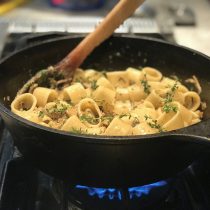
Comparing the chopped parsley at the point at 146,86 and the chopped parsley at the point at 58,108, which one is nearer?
the chopped parsley at the point at 58,108

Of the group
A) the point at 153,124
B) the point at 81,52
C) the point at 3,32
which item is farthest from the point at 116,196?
the point at 3,32

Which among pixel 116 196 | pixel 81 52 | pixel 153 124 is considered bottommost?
pixel 116 196

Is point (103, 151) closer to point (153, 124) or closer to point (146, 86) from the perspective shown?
point (153, 124)

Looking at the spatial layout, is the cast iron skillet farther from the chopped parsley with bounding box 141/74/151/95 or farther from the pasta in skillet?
the chopped parsley with bounding box 141/74/151/95

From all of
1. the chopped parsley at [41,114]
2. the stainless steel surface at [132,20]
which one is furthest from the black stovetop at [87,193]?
the stainless steel surface at [132,20]

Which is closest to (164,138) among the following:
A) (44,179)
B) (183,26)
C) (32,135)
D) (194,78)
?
(32,135)

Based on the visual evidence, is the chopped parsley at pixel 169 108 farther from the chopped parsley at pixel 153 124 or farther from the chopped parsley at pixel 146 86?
the chopped parsley at pixel 146 86
